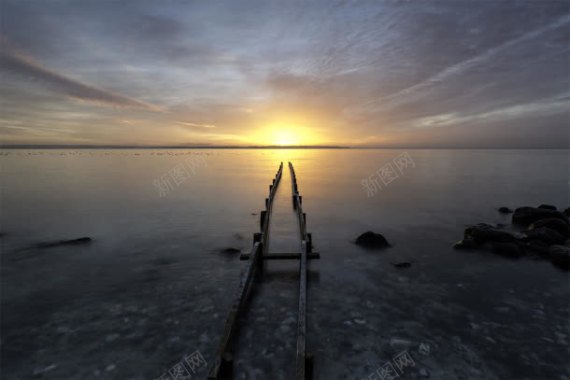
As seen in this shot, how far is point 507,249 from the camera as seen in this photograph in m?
10.7

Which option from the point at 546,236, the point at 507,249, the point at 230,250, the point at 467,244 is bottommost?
the point at 230,250

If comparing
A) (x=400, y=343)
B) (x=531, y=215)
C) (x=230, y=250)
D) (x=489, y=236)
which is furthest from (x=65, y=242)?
(x=531, y=215)

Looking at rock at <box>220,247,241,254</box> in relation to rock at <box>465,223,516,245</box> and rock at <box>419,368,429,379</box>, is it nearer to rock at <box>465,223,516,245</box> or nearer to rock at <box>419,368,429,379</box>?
rock at <box>419,368,429,379</box>

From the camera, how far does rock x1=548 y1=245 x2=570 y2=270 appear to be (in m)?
9.50

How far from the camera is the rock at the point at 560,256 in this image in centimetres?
950

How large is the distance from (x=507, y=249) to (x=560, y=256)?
139 centimetres

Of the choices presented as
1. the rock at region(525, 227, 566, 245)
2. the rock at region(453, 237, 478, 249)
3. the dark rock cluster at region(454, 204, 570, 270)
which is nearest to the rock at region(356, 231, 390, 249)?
the rock at region(453, 237, 478, 249)

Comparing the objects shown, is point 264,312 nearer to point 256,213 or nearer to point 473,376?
point 473,376

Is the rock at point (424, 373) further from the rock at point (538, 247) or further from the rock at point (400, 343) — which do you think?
the rock at point (538, 247)

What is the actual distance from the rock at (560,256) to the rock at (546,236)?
56.8 inches

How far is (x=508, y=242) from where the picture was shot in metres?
11.2

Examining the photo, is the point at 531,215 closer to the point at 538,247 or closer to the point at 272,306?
the point at 538,247

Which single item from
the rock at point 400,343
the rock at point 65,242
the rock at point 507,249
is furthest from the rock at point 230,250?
the rock at point 507,249

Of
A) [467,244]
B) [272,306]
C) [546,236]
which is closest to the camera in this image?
[272,306]
